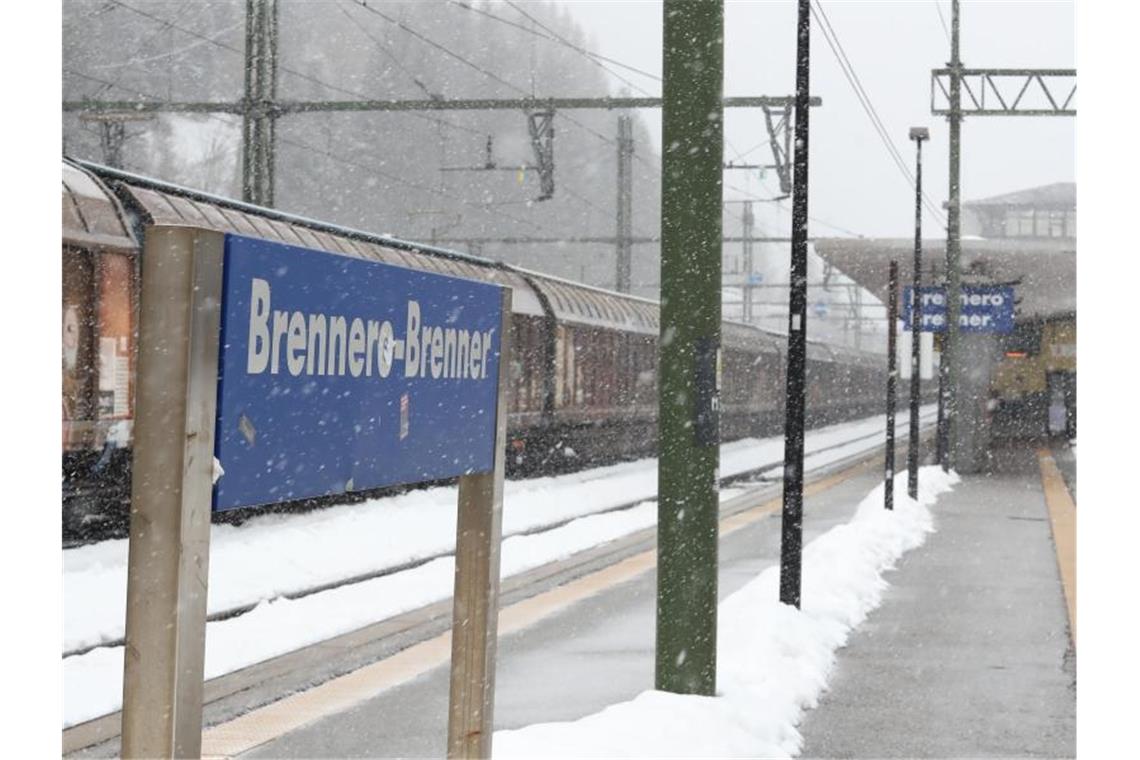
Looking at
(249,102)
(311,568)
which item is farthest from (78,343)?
(249,102)

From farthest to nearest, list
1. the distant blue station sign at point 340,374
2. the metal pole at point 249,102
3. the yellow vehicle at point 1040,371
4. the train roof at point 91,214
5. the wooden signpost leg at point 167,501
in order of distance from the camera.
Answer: the yellow vehicle at point 1040,371, the metal pole at point 249,102, the train roof at point 91,214, the distant blue station sign at point 340,374, the wooden signpost leg at point 167,501

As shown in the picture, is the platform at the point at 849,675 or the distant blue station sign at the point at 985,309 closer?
the platform at the point at 849,675

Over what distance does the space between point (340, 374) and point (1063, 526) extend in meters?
16.5

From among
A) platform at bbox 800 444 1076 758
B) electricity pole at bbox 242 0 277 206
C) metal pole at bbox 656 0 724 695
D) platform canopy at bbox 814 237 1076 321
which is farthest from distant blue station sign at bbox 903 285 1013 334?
metal pole at bbox 656 0 724 695

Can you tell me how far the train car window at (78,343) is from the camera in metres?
13.4

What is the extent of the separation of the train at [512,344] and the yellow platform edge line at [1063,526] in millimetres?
3497

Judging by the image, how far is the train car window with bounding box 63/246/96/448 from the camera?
13.4 meters

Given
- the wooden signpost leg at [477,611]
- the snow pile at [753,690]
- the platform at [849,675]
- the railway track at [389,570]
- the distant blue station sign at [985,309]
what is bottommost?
the railway track at [389,570]

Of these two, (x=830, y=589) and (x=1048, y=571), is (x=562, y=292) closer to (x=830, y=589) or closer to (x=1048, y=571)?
(x=1048, y=571)

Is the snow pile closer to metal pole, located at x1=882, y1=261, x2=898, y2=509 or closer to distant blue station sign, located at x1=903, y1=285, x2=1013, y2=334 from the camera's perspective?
metal pole, located at x1=882, y1=261, x2=898, y2=509

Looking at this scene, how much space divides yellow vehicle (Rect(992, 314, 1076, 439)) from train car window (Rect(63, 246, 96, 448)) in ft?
104

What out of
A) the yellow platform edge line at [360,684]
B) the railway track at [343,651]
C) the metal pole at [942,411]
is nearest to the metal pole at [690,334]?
the yellow platform edge line at [360,684]

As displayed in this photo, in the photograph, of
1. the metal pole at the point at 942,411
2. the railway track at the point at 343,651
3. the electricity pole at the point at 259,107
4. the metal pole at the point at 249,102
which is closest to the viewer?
the railway track at the point at 343,651

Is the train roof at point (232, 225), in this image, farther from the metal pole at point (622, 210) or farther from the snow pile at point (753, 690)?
the metal pole at point (622, 210)
